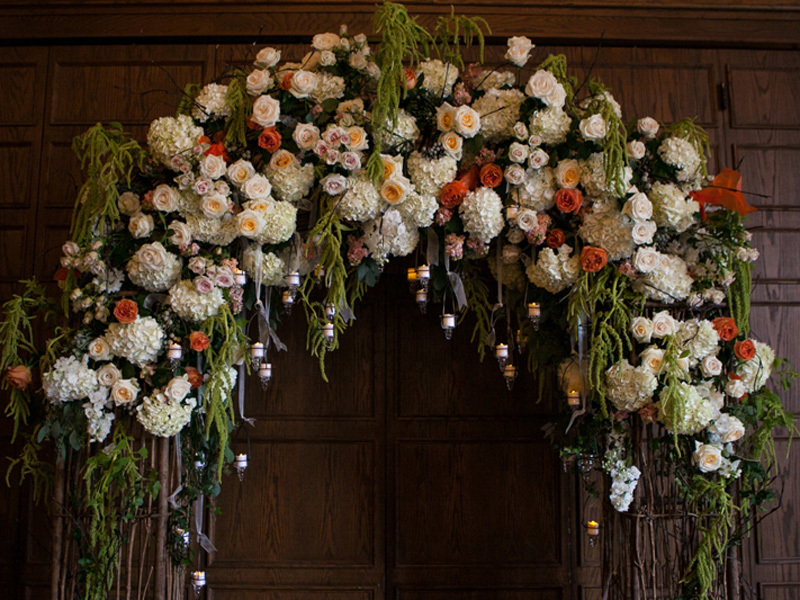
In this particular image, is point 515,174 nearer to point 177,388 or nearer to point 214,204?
point 214,204

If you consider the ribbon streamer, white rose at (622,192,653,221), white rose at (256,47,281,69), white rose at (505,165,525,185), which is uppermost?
white rose at (256,47,281,69)

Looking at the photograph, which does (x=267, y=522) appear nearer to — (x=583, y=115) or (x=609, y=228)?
(x=609, y=228)

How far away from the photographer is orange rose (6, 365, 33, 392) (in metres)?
2.45

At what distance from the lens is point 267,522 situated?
3.16m

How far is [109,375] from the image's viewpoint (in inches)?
91.5

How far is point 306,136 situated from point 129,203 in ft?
2.15

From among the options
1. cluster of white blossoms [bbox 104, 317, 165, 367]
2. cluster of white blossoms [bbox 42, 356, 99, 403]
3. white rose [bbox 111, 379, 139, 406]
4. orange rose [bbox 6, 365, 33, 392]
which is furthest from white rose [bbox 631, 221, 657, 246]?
orange rose [bbox 6, 365, 33, 392]

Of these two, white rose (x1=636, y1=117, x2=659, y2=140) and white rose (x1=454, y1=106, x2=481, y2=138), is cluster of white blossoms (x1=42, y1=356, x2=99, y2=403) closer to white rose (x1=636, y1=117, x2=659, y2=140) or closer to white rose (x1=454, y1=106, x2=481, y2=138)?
white rose (x1=454, y1=106, x2=481, y2=138)

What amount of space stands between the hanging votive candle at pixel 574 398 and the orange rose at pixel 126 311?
147 centimetres

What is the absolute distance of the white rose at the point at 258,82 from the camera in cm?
245

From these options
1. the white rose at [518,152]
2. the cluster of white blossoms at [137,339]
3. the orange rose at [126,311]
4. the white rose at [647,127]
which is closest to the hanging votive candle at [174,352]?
the cluster of white blossoms at [137,339]

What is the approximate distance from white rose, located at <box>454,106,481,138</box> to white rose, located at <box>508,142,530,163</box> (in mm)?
137

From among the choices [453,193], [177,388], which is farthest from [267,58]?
[177,388]

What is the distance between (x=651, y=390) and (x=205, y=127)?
177cm
